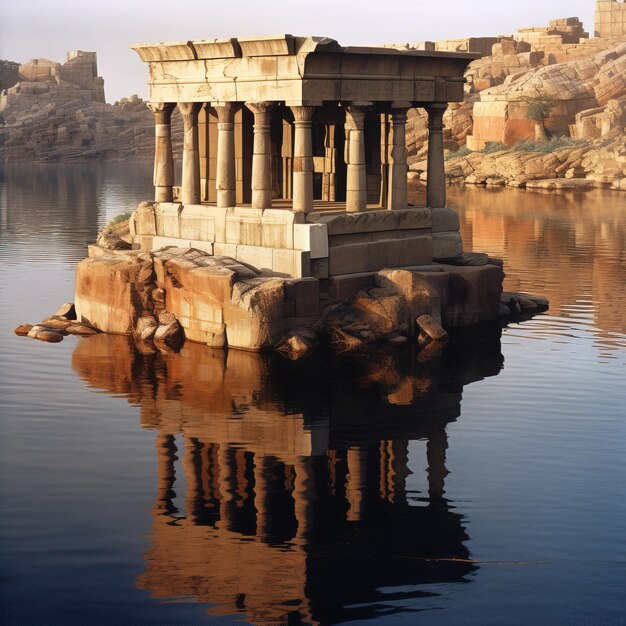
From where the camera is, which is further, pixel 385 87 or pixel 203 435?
pixel 385 87

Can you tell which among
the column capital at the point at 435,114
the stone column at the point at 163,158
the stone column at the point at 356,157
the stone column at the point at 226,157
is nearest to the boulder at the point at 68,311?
the stone column at the point at 163,158

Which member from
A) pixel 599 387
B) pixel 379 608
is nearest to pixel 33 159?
pixel 599 387

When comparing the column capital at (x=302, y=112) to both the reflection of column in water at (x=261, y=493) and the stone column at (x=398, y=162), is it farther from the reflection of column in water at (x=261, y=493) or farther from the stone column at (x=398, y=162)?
the reflection of column in water at (x=261, y=493)

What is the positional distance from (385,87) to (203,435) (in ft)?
34.2

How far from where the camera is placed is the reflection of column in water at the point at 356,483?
15.4m

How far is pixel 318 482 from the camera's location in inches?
650

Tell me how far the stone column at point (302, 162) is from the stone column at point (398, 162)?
2.31 metres

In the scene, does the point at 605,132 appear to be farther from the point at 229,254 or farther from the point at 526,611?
the point at 526,611

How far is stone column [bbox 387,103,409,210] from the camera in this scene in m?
27.1

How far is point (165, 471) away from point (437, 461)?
3519mm

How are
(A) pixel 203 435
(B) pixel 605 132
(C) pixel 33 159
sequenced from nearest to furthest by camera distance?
(A) pixel 203 435, (B) pixel 605 132, (C) pixel 33 159

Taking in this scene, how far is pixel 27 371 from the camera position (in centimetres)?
2244

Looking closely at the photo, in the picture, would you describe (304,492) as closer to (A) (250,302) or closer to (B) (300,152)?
(A) (250,302)

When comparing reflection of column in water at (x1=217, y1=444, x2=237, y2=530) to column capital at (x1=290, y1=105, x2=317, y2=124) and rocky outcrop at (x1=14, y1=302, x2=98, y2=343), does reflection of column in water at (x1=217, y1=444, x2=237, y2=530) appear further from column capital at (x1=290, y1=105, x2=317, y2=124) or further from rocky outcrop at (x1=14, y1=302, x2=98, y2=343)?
column capital at (x1=290, y1=105, x2=317, y2=124)
